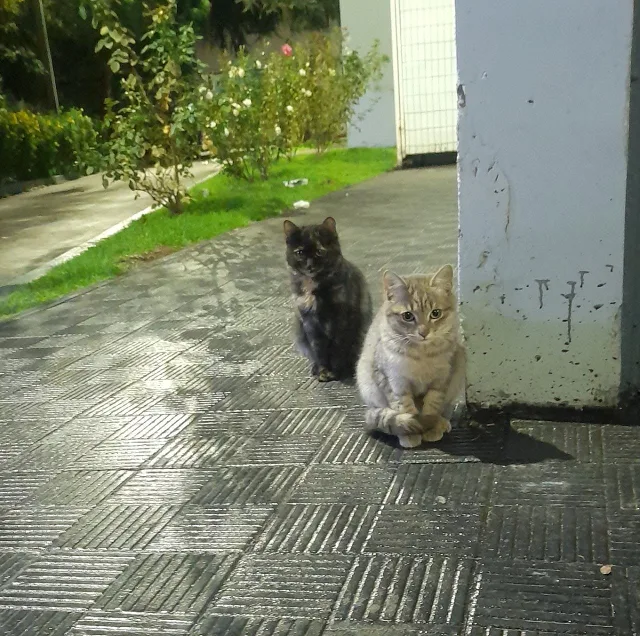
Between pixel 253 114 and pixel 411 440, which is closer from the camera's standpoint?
pixel 411 440

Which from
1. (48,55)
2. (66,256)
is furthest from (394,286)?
(48,55)

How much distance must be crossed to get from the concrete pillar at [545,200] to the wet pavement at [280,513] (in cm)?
25

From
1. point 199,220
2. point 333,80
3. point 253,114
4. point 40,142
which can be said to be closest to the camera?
point 199,220

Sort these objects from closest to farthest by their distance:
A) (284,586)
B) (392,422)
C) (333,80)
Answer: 1. (284,586)
2. (392,422)
3. (333,80)

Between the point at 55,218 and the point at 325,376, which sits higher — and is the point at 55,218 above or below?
above

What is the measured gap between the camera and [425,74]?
37.6ft

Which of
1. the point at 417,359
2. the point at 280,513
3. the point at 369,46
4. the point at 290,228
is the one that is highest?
the point at 369,46

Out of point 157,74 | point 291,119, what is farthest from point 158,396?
point 291,119

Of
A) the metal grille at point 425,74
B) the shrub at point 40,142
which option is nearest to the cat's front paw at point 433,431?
the metal grille at point 425,74

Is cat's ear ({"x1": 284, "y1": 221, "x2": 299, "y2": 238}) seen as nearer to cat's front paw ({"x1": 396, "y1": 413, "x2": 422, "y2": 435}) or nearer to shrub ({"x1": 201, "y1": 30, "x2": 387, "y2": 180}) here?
cat's front paw ({"x1": 396, "y1": 413, "x2": 422, "y2": 435})

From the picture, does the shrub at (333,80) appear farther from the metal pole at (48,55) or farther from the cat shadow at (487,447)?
the cat shadow at (487,447)

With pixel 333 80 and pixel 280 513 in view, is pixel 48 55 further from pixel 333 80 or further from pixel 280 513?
pixel 280 513

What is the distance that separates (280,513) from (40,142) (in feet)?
44.8

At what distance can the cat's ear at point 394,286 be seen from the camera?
8.63 feet
